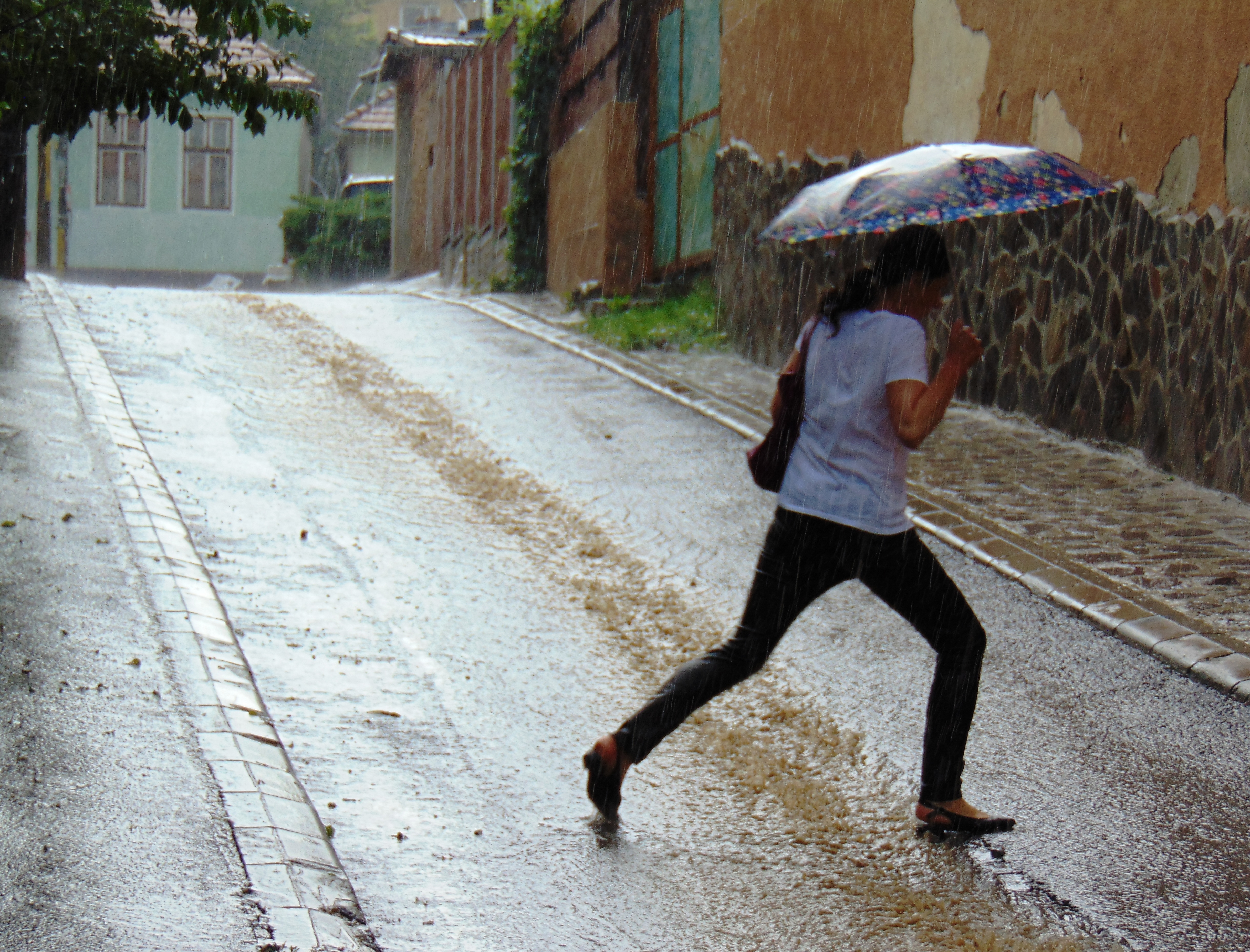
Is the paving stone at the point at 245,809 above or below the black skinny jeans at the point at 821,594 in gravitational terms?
below

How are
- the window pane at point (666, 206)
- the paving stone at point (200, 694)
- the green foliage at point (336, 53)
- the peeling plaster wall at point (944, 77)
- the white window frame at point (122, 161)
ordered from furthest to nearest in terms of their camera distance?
the green foliage at point (336, 53), the white window frame at point (122, 161), the window pane at point (666, 206), the peeling plaster wall at point (944, 77), the paving stone at point (200, 694)

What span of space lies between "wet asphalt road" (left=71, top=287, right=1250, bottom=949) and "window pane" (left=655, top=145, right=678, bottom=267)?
291 inches

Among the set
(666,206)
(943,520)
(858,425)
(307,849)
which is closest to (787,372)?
(858,425)

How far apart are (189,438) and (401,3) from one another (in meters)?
58.4

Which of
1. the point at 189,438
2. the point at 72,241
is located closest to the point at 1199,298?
the point at 189,438

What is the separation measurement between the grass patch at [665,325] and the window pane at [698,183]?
1.94 feet

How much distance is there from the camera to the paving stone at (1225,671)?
527 centimetres

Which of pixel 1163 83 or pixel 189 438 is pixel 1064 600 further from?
pixel 189 438

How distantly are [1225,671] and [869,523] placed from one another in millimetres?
2359

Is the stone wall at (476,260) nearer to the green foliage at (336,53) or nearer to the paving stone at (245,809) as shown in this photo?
the paving stone at (245,809)

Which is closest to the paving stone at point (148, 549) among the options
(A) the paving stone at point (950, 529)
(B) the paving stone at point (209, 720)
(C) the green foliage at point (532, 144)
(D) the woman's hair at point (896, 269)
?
(B) the paving stone at point (209, 720)

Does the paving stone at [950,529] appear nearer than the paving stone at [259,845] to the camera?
No

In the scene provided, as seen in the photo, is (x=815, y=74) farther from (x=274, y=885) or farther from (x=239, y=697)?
(x=274, y=885)

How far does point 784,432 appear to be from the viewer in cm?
405
